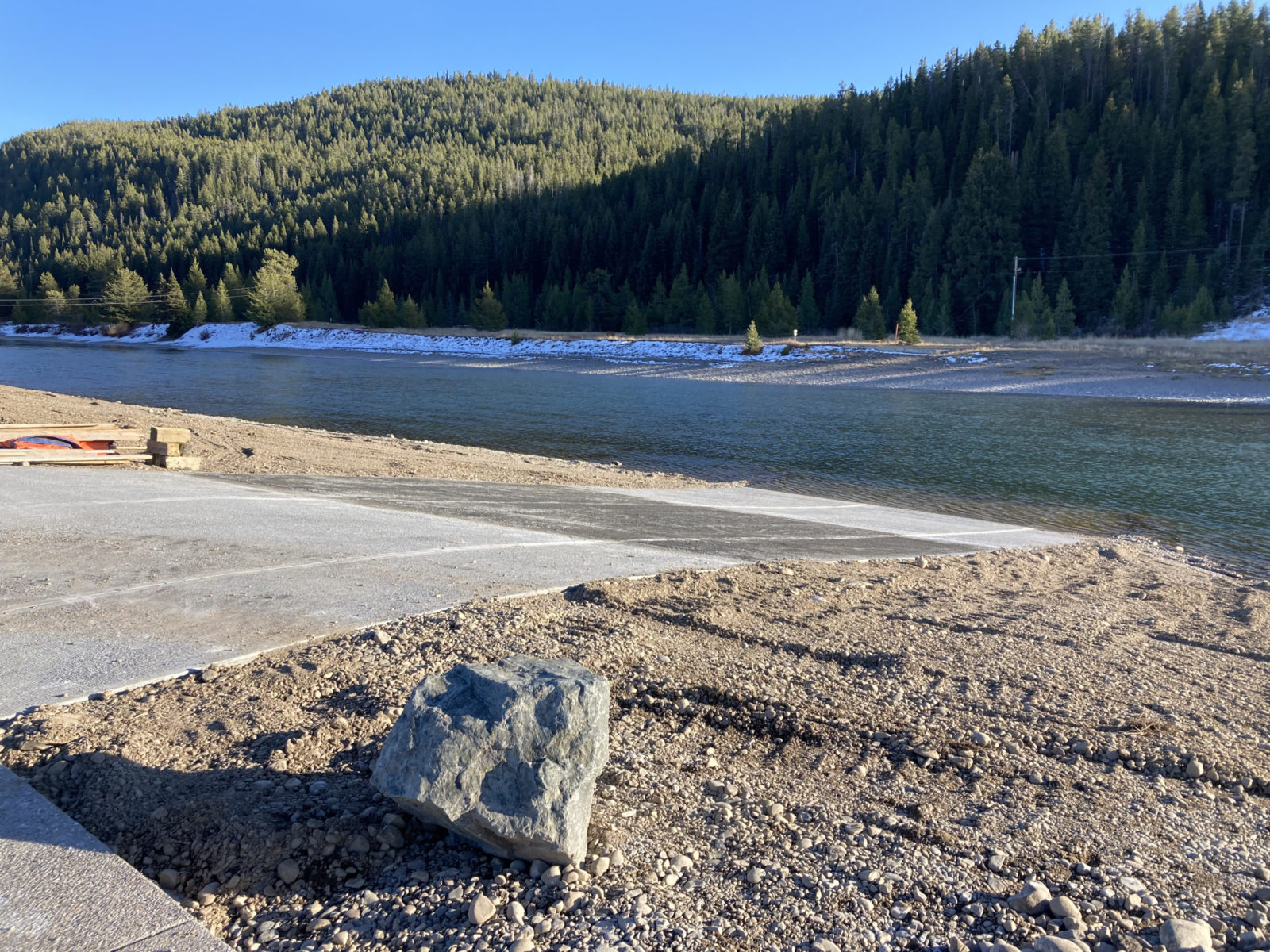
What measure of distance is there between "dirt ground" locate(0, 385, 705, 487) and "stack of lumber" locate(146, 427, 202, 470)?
37 centimetres

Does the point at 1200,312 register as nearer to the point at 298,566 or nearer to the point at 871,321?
the point at 871,321

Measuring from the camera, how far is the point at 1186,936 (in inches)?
126

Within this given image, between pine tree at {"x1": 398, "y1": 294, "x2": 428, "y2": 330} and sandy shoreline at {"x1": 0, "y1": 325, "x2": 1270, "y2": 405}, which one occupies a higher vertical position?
pine tree at {"x1": 398, "y1": 294, "x2": 428, "y2": 330}

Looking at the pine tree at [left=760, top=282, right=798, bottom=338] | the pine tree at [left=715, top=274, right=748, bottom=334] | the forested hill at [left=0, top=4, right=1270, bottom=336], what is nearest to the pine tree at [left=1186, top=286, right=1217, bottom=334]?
the forested hill at [left=0, top=4, right=1270, bottom=336]

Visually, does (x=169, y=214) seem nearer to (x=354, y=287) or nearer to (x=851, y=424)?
(x=354, y=287)

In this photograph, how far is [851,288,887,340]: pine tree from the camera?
6256cm

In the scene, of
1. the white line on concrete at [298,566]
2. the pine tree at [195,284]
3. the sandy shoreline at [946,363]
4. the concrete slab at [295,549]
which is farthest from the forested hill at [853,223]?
the white line on concrete at [298,566]

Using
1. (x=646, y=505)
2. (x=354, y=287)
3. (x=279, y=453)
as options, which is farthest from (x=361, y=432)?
(x=354, y=287)

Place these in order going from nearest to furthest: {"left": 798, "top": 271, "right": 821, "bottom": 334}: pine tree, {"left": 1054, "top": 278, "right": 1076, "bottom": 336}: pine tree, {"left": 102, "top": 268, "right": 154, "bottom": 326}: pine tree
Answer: {"left": 1054, "top": 278, "right": 1076, "bottom": 336}: pine tree
{"left": 798, "top": 271, "right": 821, "bottom": 334}: pine tree
{"left": 102, "top": 268, "right": 154, "bottom": 326}: pine tree

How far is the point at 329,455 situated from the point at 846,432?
1606cm

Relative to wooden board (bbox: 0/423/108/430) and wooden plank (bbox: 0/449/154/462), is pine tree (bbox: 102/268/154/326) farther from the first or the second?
wooden plank (bbox: 0/449/154/462)

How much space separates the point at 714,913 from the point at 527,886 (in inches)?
29.7

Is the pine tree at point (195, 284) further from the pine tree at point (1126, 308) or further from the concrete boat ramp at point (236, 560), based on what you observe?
the concrete boat ramp at point (236, 560)

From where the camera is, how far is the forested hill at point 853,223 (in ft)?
237
